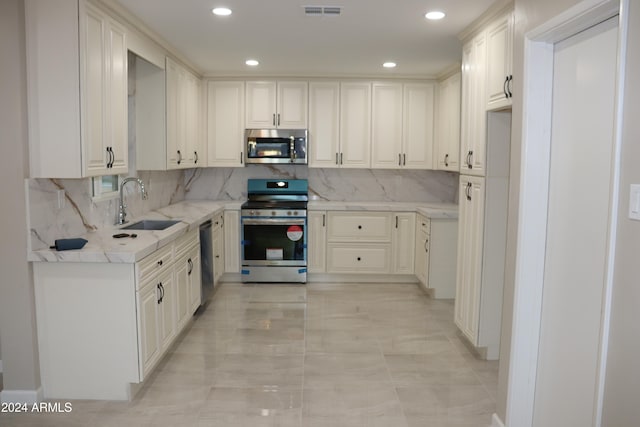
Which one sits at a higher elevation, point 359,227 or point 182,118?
point 182,118

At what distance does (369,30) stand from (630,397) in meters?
3.20

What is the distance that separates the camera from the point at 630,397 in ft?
5.26

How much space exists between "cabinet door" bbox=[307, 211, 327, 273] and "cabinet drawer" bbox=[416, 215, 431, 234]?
108 cm

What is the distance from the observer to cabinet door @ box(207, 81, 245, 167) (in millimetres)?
6035

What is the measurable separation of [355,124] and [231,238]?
2.01 metres

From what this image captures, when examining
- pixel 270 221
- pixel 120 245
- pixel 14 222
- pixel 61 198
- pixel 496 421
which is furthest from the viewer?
pixel 270 221

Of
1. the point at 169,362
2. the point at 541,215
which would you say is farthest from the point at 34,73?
the point at 541,215

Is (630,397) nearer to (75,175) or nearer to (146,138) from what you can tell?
(75,175)

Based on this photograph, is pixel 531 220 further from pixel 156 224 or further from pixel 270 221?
pixel 270 221

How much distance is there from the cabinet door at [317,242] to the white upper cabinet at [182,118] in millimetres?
1499

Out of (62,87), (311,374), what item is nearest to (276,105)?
(62,87)

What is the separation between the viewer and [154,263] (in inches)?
130

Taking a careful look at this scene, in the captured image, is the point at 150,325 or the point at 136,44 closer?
the point at 150,325

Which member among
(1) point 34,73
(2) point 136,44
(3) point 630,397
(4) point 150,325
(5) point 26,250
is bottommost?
(4) point 150,325
